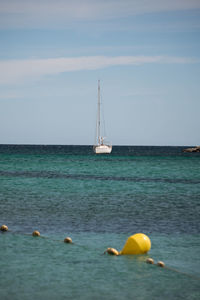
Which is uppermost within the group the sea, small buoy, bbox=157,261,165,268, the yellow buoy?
the yellow buoy

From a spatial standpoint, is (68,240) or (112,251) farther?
(68,240)

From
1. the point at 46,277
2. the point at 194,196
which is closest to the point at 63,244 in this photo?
the point at 46,277

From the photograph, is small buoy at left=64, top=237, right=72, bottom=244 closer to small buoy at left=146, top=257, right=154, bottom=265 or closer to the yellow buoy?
the yellow buoy

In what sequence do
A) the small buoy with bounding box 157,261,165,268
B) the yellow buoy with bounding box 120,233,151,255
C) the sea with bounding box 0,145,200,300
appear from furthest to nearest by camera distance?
the yellow buoy with bounding box 120,233,151,255, the small buoy with bounding box 157,261,165,268, the sea with bounding box 0,145,200,300

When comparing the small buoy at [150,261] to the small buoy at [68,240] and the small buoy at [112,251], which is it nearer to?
the small buoy at [112,251]

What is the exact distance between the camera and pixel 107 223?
58.0 feet

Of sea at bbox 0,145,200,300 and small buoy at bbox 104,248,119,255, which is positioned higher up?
small buoy at bbox 104,248,119,255

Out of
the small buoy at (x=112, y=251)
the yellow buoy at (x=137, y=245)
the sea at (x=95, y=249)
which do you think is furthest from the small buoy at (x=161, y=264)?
the small buoy at (x=112, y=251)

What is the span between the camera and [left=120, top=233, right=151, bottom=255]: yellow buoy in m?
12.3

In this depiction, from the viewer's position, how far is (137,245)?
12328 millimetres

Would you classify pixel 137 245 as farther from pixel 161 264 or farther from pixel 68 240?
pixel 68 240

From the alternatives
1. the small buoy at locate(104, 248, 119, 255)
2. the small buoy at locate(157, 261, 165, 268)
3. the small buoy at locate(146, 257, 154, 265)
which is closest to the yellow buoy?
the small buoy at locate(104, 248, 119, 255)

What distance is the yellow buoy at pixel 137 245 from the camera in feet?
40.4

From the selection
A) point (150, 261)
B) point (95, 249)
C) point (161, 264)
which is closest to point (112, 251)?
point (95, 249)
